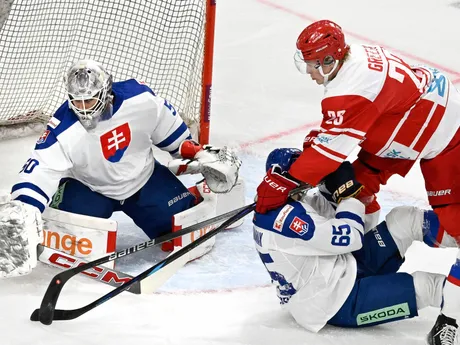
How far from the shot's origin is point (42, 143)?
10.7 ft

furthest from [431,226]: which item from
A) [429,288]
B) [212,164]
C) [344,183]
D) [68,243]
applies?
[68,243]

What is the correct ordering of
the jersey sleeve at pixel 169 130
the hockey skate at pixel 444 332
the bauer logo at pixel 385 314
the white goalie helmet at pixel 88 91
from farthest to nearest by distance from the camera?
1. the jersey sleeve at pixel 169 130
2. the white goalie helmet at pixel 88 91
3. the bauer logo at pixel 385 314
4. the hockey skate at pixel 444 332

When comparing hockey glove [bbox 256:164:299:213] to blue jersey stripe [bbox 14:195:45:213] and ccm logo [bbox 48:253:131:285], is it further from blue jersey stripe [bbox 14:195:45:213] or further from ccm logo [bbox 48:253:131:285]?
blue jersey stripe [bbox 14:195:45:213]

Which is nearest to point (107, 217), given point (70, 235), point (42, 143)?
point (70, 235)

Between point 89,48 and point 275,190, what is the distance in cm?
218

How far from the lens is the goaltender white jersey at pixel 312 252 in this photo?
280 centimetres

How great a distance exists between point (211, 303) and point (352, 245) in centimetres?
60

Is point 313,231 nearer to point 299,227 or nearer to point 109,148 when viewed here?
point 299,227

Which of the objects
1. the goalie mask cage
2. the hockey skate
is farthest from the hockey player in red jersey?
the goalie mask cage

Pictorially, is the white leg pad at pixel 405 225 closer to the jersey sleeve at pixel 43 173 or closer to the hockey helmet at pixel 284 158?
the hockey helmet at pixel 284 158

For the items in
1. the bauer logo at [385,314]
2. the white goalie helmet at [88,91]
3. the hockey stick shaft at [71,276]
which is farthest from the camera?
the white goalie helmet at [88,91]

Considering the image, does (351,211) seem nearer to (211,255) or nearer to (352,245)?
(352,245)

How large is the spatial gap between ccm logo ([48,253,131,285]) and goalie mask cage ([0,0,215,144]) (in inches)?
49.5

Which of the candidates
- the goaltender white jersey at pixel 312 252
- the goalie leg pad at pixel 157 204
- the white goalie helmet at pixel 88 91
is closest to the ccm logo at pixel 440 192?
the goaltender white jersey at pixel 312 252
